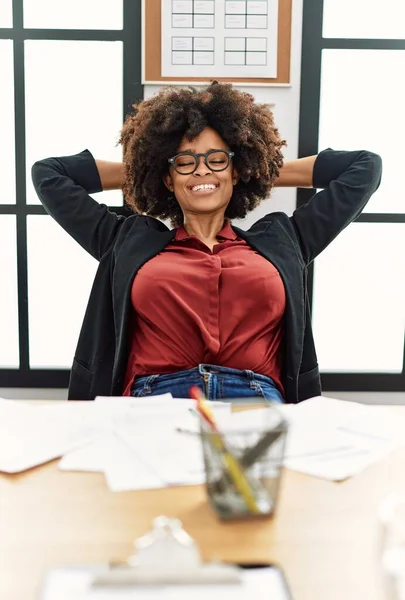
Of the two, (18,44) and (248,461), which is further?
(18,44)

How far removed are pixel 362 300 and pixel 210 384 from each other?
1133 millimetres

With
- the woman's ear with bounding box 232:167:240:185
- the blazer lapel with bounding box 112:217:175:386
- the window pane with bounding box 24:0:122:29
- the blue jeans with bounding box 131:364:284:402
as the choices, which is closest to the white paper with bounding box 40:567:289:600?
the blue jeans with bounding box 131:364:284:402

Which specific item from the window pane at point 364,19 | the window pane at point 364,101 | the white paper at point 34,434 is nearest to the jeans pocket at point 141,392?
the white paper at point 34,434

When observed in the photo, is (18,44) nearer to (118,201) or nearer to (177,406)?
(118,201)

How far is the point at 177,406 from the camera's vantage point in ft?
3.78

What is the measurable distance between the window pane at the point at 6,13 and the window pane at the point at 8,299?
0.72 meters

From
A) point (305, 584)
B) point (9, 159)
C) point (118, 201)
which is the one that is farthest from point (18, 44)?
point (305, 584)

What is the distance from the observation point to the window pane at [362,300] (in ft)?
7.88

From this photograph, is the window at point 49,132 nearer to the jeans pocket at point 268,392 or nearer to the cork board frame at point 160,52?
the cork board frame at point 160,52

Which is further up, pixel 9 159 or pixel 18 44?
pixel 18 44

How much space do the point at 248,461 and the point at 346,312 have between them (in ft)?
5.79

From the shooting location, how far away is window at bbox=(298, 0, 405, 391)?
7.41 feet

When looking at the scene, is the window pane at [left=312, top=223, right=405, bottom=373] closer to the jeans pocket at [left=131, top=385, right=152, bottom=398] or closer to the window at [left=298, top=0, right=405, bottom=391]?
the window at [left=298, top=0, right=405, bottom=391]

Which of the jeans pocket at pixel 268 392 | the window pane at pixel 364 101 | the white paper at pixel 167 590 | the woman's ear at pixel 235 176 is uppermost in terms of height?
the window pane at pixel 364 101
